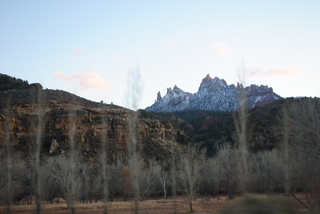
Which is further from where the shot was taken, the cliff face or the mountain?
the mountain

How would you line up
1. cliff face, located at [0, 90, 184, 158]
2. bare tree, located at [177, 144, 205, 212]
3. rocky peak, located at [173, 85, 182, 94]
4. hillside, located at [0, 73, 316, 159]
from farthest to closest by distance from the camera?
rocky peak, located at [173, 85, 182, 94] → hillside, located at [0, 73, 316, 159] → cliff face, located at [0, 90, 184, 158] → bare tree, located at [177, 144, 205, 212]

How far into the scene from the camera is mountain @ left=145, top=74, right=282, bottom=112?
114m

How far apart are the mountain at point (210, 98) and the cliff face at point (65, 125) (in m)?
53.7

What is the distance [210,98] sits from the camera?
5285 inches

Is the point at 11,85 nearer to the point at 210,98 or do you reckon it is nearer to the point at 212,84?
the point at 210,98

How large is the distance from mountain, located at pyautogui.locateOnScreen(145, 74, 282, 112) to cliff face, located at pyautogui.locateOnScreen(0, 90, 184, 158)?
53715mm

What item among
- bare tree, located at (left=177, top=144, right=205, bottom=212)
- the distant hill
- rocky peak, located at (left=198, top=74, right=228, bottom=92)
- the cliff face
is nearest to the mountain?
rocky peak, located at (left=198, top=74, right=228, bottom=92)

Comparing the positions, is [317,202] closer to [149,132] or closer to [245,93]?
[245,93]

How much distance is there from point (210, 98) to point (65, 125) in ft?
307

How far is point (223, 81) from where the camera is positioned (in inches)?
6220

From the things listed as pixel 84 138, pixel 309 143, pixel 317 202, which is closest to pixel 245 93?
pixel 309 143

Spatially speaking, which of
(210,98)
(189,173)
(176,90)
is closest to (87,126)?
(189,173)

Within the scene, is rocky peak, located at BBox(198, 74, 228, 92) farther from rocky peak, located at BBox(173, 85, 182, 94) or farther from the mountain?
rocky peak, located at BBox(173, 85, 182, 94)

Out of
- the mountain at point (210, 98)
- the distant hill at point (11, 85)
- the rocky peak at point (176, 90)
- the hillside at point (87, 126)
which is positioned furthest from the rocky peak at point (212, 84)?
the distant hill at point (11, 85)
